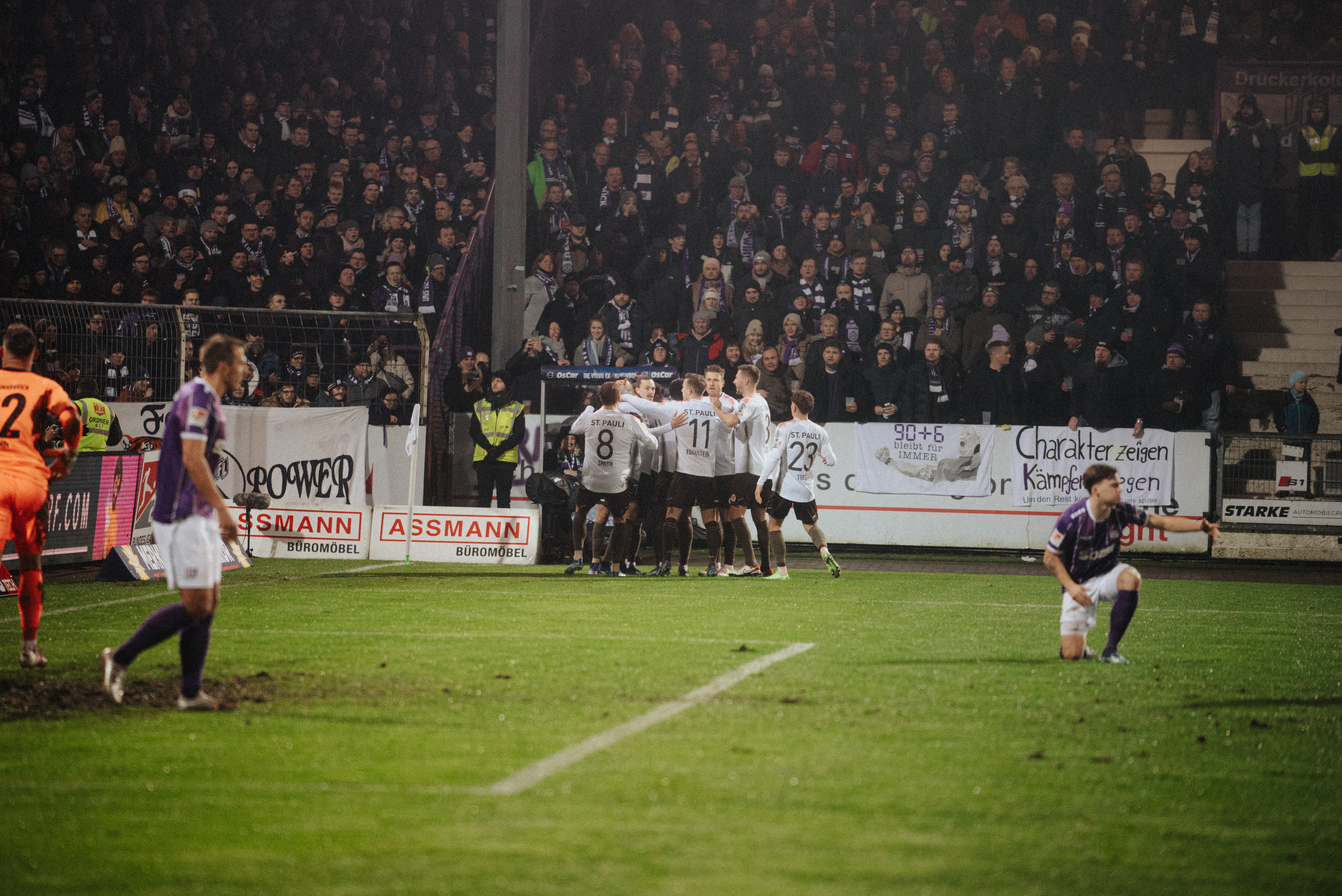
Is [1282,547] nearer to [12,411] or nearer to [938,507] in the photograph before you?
[938,507]

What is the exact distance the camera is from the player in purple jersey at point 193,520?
6828 mm

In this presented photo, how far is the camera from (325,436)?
56.7ft

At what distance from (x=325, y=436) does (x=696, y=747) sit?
1212 centimetres

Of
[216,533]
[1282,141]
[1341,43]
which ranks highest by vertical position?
[1341,43]

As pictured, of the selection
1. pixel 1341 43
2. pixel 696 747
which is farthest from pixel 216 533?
pixel 1341 43

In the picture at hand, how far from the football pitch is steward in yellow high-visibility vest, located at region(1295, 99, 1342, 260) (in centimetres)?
1319

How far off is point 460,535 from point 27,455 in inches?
309

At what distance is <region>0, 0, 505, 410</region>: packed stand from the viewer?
59.4 ft

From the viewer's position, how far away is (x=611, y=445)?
14.4m

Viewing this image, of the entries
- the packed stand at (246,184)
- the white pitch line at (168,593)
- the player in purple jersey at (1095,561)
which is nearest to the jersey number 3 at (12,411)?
the white pitch line at (168,593)

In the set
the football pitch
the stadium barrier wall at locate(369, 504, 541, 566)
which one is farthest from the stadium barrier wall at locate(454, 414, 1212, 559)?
the football pitch

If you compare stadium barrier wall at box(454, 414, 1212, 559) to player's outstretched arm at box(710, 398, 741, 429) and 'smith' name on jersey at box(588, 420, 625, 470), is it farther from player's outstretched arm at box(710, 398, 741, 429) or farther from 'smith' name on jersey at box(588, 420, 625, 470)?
player's outstretched arm at box(710, 398, 741, 429)

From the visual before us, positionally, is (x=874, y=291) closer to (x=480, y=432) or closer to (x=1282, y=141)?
(x=480, y=432)

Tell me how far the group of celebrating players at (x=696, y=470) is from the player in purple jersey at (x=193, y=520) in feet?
24.8
